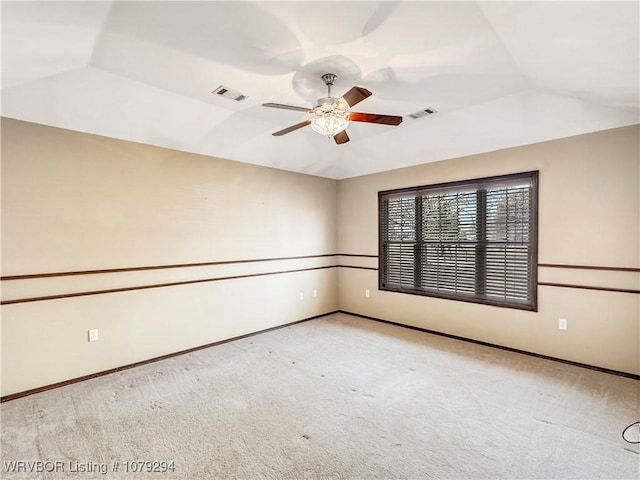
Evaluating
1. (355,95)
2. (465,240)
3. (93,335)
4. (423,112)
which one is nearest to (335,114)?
(355,95)

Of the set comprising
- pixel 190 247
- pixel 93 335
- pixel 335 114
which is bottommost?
pixel 93 335

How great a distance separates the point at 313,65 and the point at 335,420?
2738mm

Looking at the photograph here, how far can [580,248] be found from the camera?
348 centimetres

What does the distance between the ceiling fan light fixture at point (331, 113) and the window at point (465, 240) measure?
8.49 ft

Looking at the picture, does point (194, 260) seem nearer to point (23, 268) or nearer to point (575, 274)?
point (23, 268)

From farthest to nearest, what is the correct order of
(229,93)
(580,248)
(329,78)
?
(580,248) < (229,93) < (329,78)

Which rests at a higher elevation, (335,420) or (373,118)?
(373,118)

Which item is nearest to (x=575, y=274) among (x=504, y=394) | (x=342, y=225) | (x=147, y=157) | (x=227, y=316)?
(x=504, y=394)

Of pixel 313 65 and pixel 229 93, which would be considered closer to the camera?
pixel 313 65

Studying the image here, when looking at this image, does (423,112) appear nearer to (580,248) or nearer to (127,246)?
(580,248)

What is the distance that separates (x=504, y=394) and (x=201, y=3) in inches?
146

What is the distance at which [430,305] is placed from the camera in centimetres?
473

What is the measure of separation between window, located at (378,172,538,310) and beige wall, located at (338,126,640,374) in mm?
131

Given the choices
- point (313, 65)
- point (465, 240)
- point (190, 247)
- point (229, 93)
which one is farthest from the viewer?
point (465, 240)
